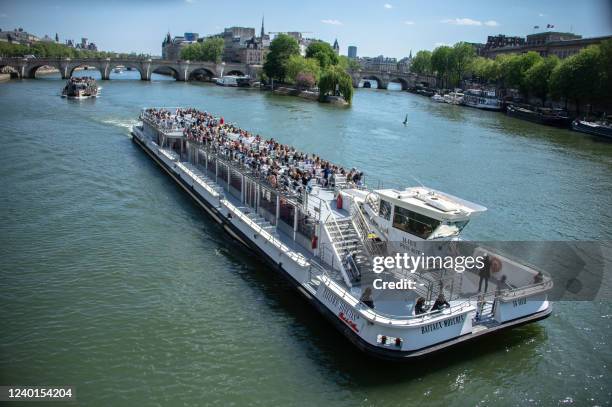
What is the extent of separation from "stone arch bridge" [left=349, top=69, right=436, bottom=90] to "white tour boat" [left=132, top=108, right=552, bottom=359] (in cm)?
12202

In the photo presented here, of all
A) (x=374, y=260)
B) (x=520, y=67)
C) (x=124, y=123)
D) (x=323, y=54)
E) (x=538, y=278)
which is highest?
(x=323, y=54)

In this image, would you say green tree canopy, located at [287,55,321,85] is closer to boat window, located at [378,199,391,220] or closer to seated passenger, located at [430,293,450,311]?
boat window, located at [378,199,391,220]

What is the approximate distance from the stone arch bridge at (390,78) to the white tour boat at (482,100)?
39.1 metres

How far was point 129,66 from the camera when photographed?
119m

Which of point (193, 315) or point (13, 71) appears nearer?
point (193, 315)

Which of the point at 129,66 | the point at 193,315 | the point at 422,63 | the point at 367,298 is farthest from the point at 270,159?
the point at 422,63

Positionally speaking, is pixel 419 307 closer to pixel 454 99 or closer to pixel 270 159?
pixel 270 159

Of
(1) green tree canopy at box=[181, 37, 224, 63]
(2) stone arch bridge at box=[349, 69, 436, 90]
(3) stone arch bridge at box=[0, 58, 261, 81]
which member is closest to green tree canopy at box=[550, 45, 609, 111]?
(2) stone arch bridge at box=[349, 69, 436, 90]

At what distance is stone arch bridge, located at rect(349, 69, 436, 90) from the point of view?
139 metres

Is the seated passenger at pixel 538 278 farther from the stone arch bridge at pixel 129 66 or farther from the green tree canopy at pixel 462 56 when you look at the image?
the green tree canopy at pixel 462 56

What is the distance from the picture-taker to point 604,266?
2314cm

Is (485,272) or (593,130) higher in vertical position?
(593,130)

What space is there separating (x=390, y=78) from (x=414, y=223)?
13239 centimetres

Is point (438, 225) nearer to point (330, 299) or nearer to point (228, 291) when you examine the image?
point (330, 299)
